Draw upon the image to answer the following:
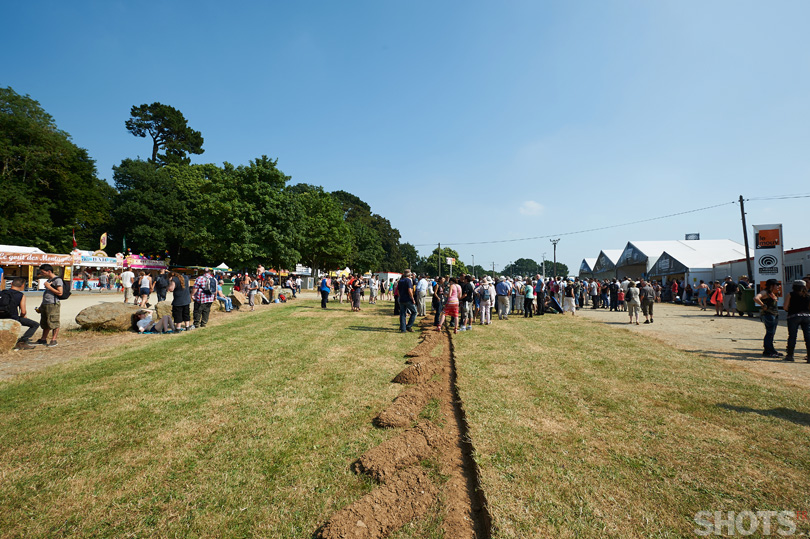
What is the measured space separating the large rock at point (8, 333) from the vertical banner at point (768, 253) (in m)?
24.7

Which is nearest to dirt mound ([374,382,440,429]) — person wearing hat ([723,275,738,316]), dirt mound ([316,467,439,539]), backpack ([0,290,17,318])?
dirt mound ([316,467,439,539])

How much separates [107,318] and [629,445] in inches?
490

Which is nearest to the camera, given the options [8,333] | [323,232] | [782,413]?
[782,413]

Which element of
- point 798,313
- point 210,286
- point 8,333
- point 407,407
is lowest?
point 407,407

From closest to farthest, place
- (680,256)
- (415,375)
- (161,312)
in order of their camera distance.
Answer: (415,375), (161,312), (680,256)

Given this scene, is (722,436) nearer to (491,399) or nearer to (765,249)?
(491,399)

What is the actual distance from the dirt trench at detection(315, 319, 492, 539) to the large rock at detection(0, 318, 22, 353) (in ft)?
28.3

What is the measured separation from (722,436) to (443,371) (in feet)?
12.5

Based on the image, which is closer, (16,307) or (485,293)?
(16,307)

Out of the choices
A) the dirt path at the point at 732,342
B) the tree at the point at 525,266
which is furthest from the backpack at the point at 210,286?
the tree at the point at 525,266

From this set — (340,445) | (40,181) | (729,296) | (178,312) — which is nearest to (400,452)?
(340,445)

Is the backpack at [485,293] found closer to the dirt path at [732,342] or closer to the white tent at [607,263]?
the dirt path at [732,342]

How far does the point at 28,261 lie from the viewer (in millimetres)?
25188

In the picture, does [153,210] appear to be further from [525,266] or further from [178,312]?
[525,266]
